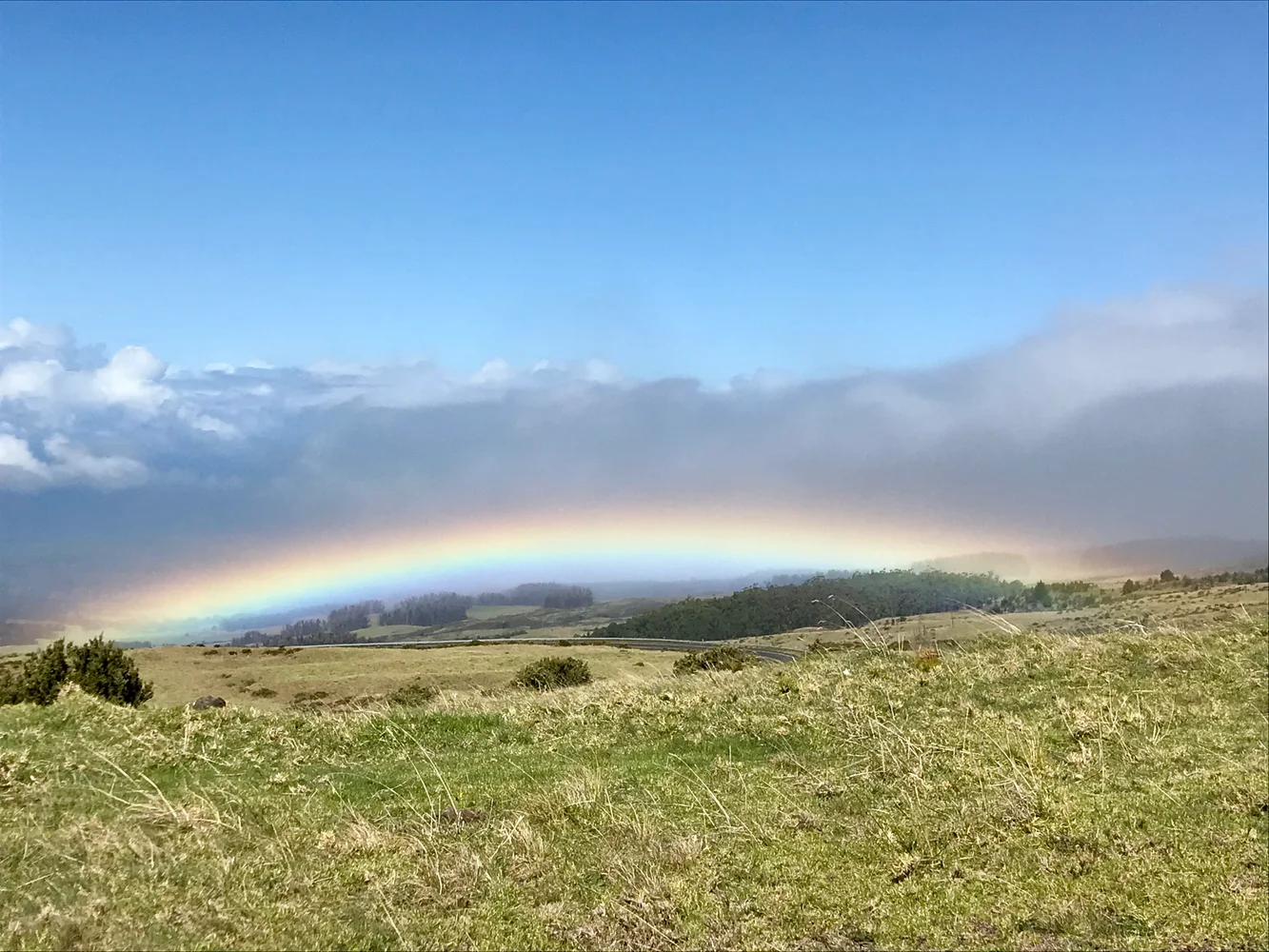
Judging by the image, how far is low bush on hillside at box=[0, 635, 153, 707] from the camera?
86.4ft

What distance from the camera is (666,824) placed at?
30.1 feet

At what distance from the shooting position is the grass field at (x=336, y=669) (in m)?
45.4

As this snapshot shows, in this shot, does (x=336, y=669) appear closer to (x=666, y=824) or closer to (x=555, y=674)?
(x=555, y=674)

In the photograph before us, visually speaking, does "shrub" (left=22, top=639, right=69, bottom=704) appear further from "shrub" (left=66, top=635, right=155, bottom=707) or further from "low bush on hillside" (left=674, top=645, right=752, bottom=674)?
"low bush on hillside" (left=674, top=645, right=752, bottom=674)

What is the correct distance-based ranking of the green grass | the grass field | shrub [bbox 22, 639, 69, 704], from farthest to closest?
the grass field
shrub [bbox 22, 639, 69, 704]
the green grass

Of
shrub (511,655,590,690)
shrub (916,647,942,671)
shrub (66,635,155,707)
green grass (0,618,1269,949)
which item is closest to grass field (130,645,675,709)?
shrub (511,655,590,690)

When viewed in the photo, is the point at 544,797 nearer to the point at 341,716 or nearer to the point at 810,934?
the point at 810,934

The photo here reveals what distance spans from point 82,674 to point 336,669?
2862 centimetres

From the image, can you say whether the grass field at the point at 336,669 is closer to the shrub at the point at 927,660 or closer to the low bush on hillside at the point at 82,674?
the low bush on hillside at the point at 82,674

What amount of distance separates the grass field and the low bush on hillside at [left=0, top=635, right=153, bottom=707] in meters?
10.7

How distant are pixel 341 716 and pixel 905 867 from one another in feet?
37.8

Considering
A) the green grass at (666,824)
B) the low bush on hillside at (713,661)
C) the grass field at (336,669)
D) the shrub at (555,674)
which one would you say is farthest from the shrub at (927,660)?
the grass field at (336,669)

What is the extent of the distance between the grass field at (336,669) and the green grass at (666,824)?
2636 cm

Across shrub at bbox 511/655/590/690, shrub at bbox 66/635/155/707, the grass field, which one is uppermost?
shrub at bbox 66/635/155/707
